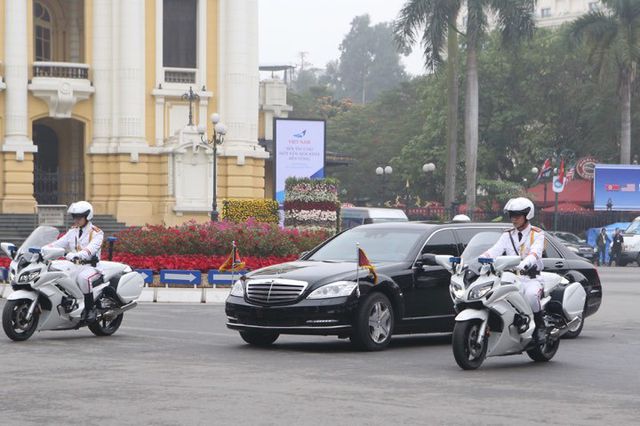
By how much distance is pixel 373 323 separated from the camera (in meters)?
16.2

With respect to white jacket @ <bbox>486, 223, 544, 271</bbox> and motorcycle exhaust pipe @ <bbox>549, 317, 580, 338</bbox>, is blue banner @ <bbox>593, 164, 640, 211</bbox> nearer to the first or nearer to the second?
motorcycle exhaust pipe @ <bbox>549, 317, 580, 338</bbox>

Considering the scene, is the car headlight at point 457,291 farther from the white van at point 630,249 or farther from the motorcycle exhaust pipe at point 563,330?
the white van at point 630,249

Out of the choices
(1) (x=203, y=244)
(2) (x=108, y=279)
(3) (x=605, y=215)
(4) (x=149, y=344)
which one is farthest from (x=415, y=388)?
(3) (x=605, y=215)

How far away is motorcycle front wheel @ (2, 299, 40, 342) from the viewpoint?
53.7ft

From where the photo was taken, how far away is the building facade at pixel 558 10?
531 feet

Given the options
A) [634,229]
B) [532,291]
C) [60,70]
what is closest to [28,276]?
[532,291]

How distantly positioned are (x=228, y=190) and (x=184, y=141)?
3.11 m

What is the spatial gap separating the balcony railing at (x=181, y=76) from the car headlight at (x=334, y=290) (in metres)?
39.0

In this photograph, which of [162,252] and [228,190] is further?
[228,190]

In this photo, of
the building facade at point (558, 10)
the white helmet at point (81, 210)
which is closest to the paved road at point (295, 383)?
the white helmet at point (81, 210)

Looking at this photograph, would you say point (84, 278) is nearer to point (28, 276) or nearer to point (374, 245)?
point (28, 276)

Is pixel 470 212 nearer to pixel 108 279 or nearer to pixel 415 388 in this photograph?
pixel 108 279

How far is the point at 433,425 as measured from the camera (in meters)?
10.2

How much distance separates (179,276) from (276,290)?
13.4m
